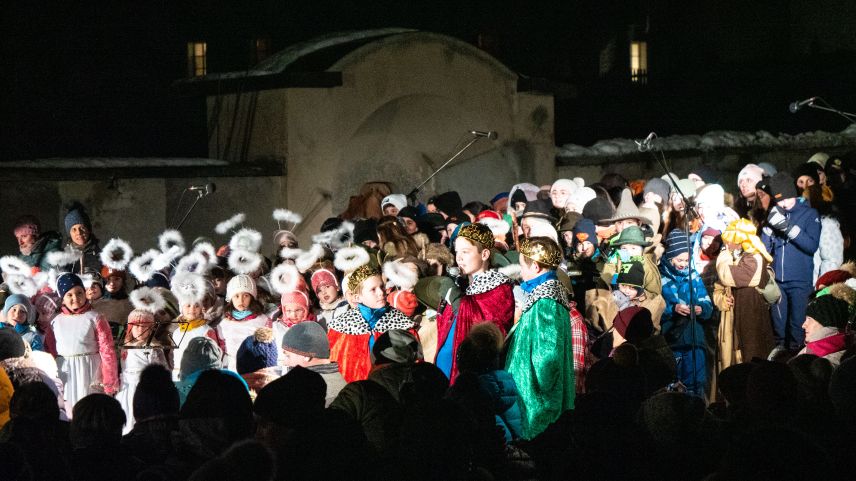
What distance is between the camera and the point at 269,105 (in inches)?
636

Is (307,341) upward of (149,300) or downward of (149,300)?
downward

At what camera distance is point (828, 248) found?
11.1 m

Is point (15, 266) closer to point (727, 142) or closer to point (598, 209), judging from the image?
point (598, 209)

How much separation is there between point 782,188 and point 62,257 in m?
6.18

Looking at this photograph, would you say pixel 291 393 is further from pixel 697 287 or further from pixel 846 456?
pixel 697 287

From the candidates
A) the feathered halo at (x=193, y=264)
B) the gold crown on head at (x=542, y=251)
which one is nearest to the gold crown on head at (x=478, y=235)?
the gold crown on head at (x=542, y=251)

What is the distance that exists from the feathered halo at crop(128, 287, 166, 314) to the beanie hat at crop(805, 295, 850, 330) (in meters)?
4.51

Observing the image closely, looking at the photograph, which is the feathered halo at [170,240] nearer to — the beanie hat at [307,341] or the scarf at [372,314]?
the scarf at [372,314]

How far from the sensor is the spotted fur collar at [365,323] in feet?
26.7

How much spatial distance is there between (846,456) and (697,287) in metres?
5.29

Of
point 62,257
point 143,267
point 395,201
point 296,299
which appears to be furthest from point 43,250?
point 395,201

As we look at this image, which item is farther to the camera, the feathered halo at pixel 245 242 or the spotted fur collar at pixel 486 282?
the feathered halo at pixel 245 242

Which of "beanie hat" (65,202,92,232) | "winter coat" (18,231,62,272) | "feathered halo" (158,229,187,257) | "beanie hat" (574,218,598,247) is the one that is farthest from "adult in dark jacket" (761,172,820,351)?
"feathered halo" (158,229,187,257)

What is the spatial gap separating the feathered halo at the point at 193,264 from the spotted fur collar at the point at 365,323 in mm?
2787
